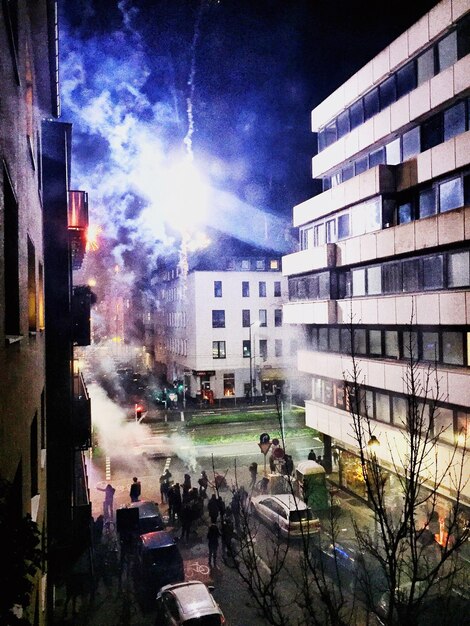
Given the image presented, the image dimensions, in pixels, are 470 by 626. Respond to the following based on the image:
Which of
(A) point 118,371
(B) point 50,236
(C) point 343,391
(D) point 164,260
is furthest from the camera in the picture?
(A) point 118,371

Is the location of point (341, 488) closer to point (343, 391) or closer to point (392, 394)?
point (343, 391)

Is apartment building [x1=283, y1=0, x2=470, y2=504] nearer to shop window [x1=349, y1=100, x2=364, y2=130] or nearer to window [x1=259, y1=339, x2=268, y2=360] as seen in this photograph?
shop window [x1=349, y1=100, x2=364, y2=130]

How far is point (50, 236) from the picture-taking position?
14.3 metres

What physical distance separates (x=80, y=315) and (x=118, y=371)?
5825cm

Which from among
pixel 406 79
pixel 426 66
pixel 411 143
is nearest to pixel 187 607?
pixel 411 143

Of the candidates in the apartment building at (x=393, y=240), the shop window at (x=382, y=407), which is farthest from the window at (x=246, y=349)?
the shop window at (x=382, y=407)

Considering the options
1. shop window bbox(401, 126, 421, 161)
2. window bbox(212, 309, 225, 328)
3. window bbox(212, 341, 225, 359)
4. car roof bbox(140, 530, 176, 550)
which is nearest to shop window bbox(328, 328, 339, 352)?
shop window bbox(401, 126, 421, 161)

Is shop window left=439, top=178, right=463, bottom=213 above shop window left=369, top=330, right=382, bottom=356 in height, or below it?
above

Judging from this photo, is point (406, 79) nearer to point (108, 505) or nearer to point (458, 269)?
point (458, 269)

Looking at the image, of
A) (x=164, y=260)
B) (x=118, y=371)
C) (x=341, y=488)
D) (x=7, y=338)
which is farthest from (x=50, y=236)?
(x=118, y=371)

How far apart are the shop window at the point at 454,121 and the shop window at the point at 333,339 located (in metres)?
10.1

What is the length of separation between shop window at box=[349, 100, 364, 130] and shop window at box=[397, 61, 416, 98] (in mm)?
2581

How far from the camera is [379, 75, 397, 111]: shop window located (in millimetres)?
18891

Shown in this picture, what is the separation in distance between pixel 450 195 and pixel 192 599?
14.8 m
